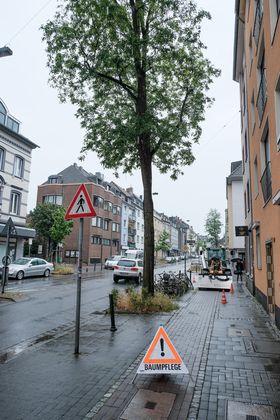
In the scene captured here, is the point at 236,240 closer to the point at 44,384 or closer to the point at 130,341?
the point at 130,341

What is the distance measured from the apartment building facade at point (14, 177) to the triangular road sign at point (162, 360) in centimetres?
2216

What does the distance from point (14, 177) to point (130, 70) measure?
705 inches

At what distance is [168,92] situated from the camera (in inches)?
530

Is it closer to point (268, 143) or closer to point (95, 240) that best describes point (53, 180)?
point (95, 240)

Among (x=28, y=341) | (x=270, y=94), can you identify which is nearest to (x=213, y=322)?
(x=28, y=341)

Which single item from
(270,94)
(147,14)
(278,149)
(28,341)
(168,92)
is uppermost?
(147,14)

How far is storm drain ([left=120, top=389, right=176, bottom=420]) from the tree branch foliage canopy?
8.17 meters

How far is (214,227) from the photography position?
64.6m

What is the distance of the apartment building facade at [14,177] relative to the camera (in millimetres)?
25567

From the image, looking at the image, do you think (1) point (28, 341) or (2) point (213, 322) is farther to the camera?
(2) point (213, 322)

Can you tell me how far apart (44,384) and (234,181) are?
34.0 metres

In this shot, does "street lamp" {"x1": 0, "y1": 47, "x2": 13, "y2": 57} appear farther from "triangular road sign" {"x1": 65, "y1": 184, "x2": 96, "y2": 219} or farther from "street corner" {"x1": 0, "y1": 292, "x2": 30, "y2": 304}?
"street corner" {"x1": 0, "y1": 292, "x2": 30, "y2": 304}

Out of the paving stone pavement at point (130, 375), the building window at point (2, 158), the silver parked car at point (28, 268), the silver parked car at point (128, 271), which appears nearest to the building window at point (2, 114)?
the building window at point (2, 158)

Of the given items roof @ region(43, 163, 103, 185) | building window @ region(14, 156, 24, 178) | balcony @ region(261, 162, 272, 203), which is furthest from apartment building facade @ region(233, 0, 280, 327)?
roof @ region(43, 163, 103, 185)
